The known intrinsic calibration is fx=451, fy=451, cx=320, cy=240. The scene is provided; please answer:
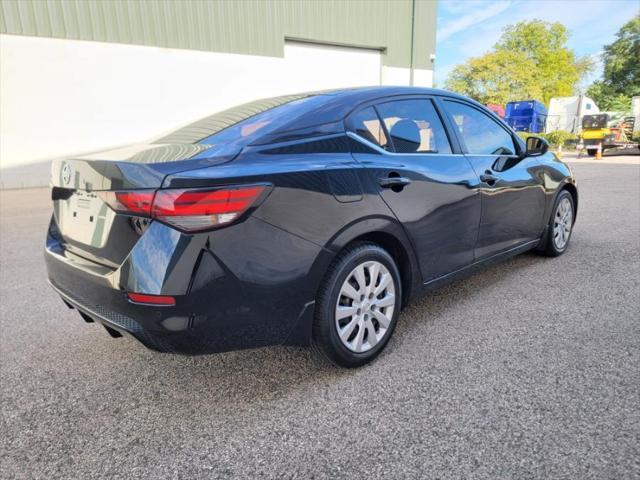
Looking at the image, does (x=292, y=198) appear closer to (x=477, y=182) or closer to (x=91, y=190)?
(x=91, y=190)

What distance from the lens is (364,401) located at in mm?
2205

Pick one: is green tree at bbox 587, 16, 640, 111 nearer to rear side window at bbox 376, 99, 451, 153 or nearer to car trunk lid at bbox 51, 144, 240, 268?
rear side window at bbox 376, 99, 451, 153

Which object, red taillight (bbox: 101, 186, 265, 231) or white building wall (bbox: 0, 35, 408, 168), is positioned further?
white building wall (bbox: 0, 35, 408, 168)

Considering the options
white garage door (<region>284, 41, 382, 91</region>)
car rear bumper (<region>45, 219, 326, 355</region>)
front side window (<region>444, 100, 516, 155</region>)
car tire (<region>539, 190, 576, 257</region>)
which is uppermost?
white garage door (<region>284, 41, 382, 91</region>)

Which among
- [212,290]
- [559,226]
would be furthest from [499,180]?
[212,290]

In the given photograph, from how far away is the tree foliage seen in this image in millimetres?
40500

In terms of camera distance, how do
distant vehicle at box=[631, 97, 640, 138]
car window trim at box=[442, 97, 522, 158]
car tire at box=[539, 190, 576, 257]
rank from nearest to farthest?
car window trim at box=[442, 97, 522, 158] → car tire at box=[539, 190, 576, 257] → distant vehicle at box=[631, 97, 640, 138]

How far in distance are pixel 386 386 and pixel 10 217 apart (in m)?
8.46

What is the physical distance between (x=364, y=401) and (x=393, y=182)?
1164 millimetres

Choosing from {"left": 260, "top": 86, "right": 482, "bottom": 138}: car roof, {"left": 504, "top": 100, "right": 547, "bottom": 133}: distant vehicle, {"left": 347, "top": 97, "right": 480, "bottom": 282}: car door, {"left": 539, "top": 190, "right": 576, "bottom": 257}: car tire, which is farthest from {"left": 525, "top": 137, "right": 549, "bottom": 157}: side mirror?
{"left": 504, "top": 100, "right": 547, "bottom": 133}: distant vehicle

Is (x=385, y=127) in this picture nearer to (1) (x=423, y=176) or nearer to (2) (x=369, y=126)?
(2) (x=369, y=126)

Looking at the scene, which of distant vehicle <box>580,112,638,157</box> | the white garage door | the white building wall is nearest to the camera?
the white building wall

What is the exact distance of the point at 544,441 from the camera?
6.12 feet

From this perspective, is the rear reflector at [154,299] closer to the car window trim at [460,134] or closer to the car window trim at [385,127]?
the car window trim at [385,127]
